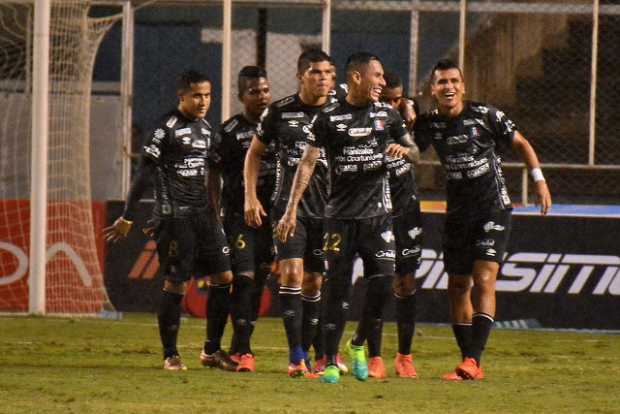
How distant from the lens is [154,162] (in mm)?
10156

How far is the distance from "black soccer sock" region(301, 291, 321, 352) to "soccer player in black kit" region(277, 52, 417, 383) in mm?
540

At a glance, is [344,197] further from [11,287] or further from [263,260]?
[11,287]

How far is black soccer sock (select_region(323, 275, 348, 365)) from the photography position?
9.20 metres

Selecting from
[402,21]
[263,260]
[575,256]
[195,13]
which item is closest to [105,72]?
[195,13]

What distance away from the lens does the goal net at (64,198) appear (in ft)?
50.9

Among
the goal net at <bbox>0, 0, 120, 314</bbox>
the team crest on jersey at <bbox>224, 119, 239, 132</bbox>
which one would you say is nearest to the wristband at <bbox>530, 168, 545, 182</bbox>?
the team crest on jersey at <bbox>224, 119, 239, 132</bbox>

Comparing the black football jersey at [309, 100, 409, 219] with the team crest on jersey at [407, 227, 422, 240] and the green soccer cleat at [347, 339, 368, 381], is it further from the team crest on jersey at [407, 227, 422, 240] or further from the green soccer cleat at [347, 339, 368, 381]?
the team crest on jersey at [407, 227, 422, 240]

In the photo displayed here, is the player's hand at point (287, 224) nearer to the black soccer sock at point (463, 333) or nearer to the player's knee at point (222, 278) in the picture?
the player's knee at point (222, 278)

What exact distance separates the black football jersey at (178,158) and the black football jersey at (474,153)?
1612 mm

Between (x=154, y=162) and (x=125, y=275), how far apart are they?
565cm

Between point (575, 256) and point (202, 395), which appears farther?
point (575, 256)

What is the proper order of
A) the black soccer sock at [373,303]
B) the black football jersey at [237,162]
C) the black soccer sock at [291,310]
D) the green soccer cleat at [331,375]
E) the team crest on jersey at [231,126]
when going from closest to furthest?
the green soccer cleat at [331,375], the black soccer sock at [373,303], the black soccer sock at [291,310], the black football jersey at [237,162], the team crest on jersey at [231,126]

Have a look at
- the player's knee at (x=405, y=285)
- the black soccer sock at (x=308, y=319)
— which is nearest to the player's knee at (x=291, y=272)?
the black soccer sock at (x=308, y=319)

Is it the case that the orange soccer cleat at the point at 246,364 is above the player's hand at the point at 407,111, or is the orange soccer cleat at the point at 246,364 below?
below
